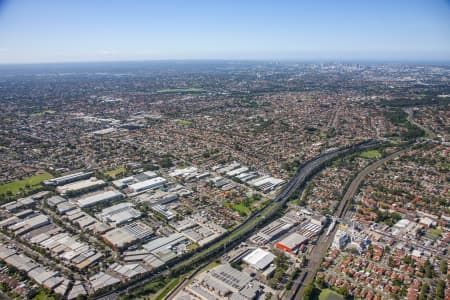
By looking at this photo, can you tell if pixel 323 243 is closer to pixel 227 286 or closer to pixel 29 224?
pixel 227 286

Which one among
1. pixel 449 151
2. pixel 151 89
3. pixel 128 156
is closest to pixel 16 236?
pixel 128 156

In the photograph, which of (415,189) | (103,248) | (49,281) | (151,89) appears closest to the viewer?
(49,281)

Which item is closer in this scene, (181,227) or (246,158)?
(181,227)

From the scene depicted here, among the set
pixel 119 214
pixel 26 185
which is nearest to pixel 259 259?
pixel 119 214

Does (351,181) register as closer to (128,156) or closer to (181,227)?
(181,227)

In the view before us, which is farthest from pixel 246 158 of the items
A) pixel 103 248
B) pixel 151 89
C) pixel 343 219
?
pixel 151 89

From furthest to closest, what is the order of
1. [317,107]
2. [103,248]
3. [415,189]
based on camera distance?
[317,107] < [415,189] < [103,248]

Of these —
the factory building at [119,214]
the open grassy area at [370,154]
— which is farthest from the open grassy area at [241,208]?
the open grassy area at [370,154]
